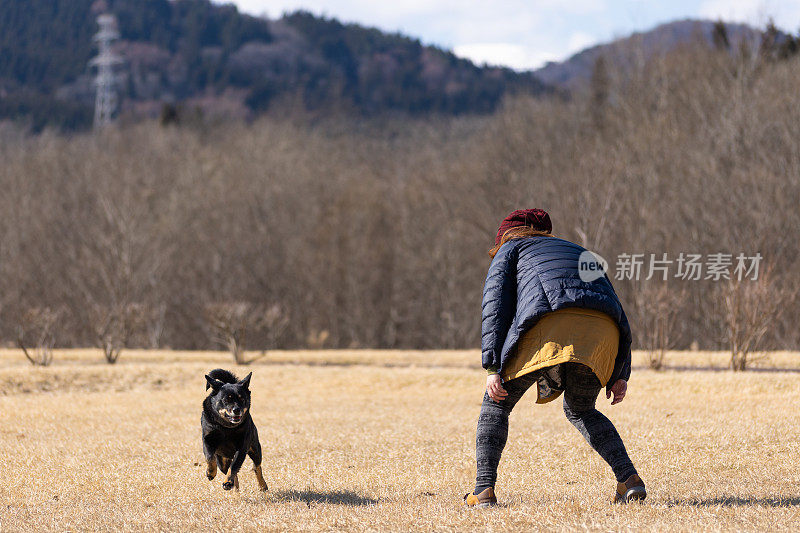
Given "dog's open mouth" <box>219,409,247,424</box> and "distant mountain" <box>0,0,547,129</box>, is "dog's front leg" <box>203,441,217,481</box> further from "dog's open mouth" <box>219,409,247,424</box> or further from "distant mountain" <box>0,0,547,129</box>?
"distant mountain" <box>0,0,547,129</box>

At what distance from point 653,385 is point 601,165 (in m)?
20.2

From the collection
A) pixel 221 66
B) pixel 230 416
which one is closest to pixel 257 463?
pixel 230 416

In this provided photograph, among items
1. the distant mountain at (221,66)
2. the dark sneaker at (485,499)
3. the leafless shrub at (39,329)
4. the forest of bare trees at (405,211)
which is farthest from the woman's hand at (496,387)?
the distant mountain at (221,66)

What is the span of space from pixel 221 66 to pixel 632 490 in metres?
119

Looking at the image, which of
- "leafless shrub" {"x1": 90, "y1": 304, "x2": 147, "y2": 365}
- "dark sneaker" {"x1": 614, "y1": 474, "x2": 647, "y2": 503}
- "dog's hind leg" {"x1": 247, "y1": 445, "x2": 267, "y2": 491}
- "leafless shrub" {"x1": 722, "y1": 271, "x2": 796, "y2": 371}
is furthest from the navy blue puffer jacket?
"leafless shrub" {"x1": 90, "y1": 304, "x2": 147, "y2": 365}

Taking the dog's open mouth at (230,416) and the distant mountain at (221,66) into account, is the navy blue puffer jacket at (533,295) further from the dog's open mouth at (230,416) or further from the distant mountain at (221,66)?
the distant mountain at (221,66)

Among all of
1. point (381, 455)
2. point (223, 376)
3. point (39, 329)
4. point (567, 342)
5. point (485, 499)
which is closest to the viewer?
point (567, 342)

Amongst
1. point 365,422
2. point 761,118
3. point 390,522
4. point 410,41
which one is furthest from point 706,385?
point 410,41

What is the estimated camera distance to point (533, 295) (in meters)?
4.85

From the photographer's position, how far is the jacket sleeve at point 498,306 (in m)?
4.90

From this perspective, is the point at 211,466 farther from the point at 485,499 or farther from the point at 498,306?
the point at 498,306

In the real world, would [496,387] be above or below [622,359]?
below

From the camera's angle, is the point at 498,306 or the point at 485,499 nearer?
the point at 498,306

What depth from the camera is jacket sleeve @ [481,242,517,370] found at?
490 cm
